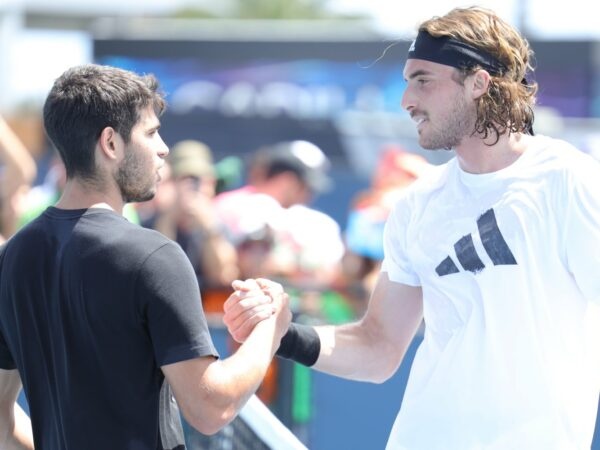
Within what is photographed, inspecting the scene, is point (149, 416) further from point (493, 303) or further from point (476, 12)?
point (476, 12)

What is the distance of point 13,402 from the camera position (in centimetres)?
309

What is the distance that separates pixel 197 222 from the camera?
808 cm

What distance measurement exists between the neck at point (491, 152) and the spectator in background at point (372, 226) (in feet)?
12.8

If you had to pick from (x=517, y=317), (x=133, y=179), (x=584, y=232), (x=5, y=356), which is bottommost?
(x=5, y=356)

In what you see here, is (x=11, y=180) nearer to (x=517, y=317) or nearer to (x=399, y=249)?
(x=399, y=249)

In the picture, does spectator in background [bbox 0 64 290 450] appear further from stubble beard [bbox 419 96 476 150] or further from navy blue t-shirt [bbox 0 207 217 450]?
stubble beard [bbox 419 96 476 150]

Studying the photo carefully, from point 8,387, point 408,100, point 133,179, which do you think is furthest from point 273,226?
point 133,179

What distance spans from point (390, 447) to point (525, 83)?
1227 millimetres

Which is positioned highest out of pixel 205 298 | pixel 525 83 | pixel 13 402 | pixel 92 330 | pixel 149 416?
pixel 525 83

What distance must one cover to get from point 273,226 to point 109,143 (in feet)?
16.9

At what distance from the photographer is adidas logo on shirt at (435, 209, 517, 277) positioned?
10.7 feet

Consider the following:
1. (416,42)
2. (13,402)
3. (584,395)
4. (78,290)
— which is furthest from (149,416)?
(416,42)

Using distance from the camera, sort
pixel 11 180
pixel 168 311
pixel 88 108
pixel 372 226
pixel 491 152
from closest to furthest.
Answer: pixel 168 311, pixel 88 108, pixel 491 152, pixel 11 180, pixel 372 226

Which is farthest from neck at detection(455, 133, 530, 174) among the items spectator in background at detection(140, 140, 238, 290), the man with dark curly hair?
spectator in background at detection(140, 140, 238, 290)
